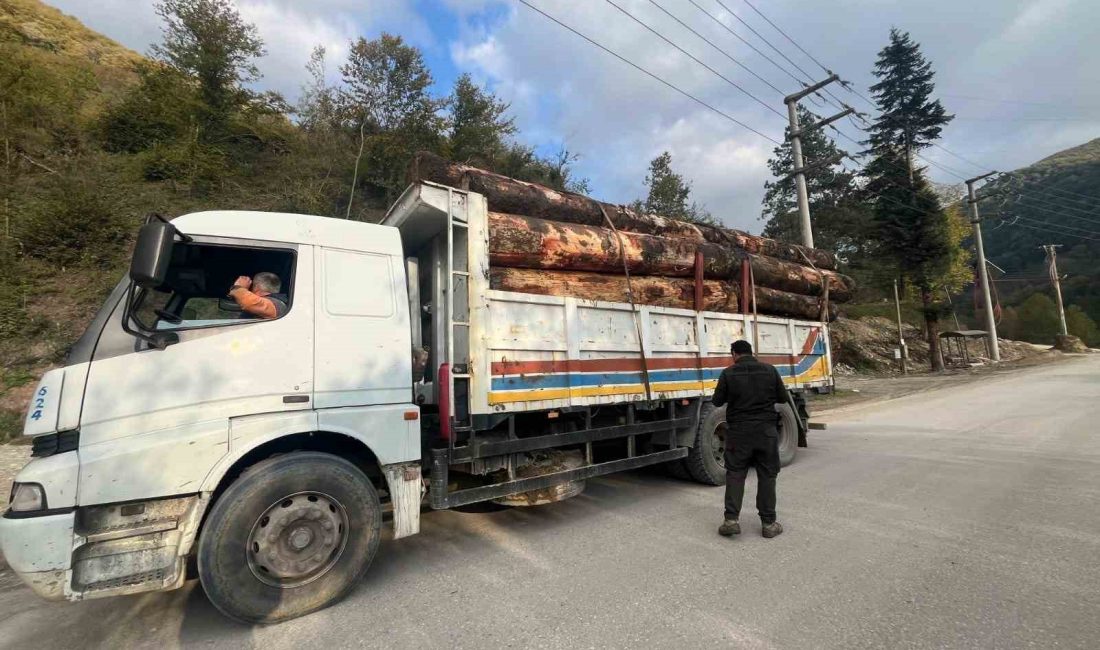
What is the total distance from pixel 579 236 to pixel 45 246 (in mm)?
11107

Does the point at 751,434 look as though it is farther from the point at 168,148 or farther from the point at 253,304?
the point at 168,148

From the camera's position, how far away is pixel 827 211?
34.0 metres

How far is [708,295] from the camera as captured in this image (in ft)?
18.7

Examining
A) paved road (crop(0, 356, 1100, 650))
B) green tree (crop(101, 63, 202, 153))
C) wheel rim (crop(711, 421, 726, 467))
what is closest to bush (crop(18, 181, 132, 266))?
green tree (crop(101, 63, 202, 153))

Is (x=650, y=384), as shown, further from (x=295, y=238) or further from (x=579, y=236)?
(x=295, y=238)

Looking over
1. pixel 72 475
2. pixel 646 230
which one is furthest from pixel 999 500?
pixel 72 475

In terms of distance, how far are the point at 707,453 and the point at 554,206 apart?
10.2ft

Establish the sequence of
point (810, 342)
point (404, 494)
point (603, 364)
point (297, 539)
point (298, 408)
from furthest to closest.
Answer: point (810, 342) → point (603, 364) → point (404, 494) → point (298, 408) → point (297, 539)

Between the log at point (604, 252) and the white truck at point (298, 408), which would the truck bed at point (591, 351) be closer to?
the white truck at point (298, 408)

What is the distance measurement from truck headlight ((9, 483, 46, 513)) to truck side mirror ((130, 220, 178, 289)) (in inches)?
42.9

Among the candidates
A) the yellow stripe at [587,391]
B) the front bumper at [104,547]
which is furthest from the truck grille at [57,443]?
the yellow stripe at [587,391]

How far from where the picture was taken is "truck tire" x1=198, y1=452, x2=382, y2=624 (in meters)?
2.68

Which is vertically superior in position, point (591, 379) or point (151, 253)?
point (151, 253)

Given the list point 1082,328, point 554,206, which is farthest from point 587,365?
point 1082,328
